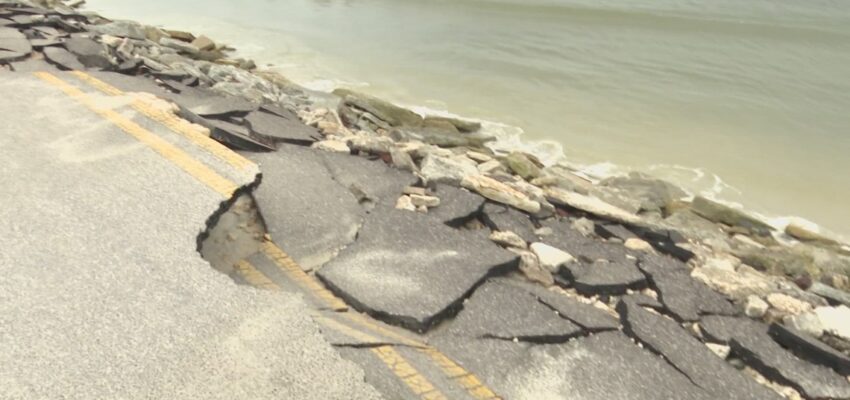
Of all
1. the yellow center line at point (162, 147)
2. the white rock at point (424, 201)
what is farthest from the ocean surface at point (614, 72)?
the yellow center line at point (162, 147)

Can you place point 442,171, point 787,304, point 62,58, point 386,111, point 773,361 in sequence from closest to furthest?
point 773,361
point 787,304
point 442,171
point 62,58
point 386,111

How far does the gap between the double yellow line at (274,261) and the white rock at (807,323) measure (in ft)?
9.65

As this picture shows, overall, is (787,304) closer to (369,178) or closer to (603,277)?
(603,277)

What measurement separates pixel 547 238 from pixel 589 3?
2253 cm

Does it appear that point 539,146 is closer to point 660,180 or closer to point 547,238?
point 660,180

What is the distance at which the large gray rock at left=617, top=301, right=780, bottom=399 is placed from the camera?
3969mm

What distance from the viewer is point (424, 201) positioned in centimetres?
569

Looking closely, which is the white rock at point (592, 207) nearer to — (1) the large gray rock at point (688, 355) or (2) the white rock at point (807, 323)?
(2) the white rock at point (807, 323)

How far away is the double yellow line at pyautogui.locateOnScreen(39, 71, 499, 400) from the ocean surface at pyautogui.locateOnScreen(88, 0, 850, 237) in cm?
650

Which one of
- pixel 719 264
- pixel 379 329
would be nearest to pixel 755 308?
pixel 719 264

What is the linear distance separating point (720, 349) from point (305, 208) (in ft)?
10.9

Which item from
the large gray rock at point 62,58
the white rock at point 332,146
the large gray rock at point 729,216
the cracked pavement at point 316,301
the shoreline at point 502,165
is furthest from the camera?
the large gray rock at point 729,216

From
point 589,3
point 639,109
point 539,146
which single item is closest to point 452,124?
point 539,146

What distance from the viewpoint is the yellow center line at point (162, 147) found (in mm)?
4863
